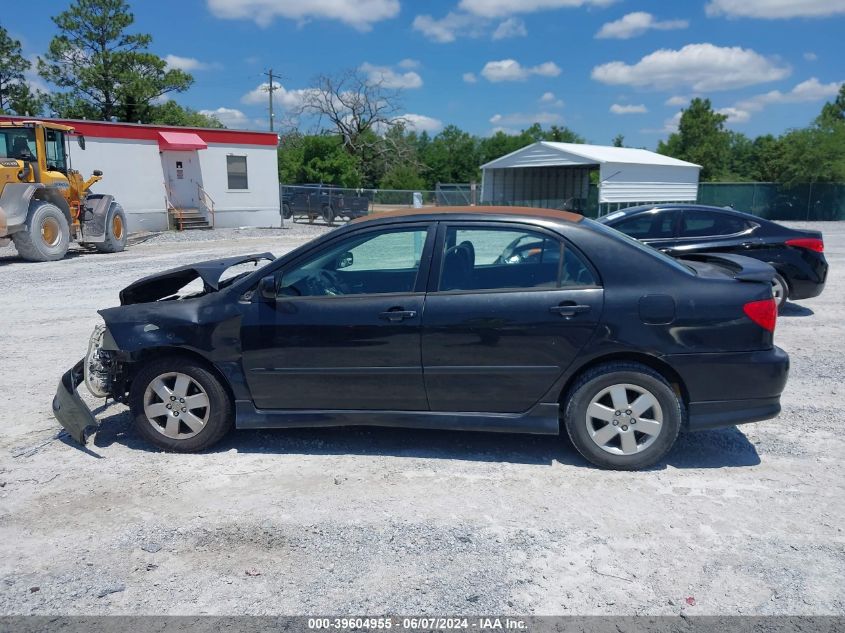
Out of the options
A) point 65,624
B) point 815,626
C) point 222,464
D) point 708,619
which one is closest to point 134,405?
point 222,464

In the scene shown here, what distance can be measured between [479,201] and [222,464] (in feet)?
108

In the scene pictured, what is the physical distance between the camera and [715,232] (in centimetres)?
871

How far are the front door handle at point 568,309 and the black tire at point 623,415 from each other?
39cm

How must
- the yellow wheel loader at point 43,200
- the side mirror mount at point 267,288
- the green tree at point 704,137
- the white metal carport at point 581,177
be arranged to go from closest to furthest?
the side mirror mount at point 267,288
the yellow wheel loader at point 43,200
the white metal carport at point 581,177
the green tree at point 704,137

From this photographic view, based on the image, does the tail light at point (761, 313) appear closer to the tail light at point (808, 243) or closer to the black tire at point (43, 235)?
the tail light at point (808, 243)

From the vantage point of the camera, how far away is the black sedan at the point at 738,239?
8531 mm

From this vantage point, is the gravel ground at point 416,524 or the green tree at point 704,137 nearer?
the gravel ground at point 416,524

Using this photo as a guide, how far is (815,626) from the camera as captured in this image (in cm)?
280

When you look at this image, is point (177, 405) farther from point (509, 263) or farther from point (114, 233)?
point (114, 233)

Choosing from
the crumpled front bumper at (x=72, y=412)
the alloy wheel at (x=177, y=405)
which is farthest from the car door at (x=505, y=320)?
the crumpled front bumper at (x=72, y=412)

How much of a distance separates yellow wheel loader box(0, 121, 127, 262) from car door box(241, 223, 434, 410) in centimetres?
1313

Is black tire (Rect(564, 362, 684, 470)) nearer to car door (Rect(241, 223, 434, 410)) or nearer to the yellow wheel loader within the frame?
car door (Rect(241, 223, 434, 410))

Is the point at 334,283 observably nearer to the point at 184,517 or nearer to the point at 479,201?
the point at 184,517

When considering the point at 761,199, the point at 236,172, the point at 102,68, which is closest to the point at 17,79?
the point at 102,68
